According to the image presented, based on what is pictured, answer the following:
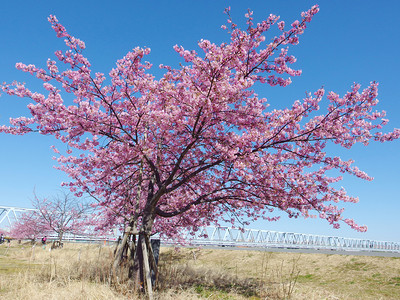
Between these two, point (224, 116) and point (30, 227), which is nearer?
point (224, 116)

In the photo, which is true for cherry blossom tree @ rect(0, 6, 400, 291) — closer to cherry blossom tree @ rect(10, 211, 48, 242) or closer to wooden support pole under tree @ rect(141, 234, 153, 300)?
wooden support pole under tree @ rect(141, 234, 153, 300)

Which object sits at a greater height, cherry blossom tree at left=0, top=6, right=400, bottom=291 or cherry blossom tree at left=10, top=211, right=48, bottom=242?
cherry blossom tree at left=0, top=6, right=400, bottom=291

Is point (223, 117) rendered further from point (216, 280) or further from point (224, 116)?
point (216, 280)

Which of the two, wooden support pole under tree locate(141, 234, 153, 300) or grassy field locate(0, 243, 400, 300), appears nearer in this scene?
wooden support pole under tree locate(141, 234, 153, 300)

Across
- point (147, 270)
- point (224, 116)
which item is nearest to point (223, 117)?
point (224, 116)

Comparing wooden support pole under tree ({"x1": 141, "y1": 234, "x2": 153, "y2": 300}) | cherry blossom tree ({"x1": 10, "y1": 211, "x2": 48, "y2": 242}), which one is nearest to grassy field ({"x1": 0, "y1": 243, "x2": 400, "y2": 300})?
wooden support pole under tree ({"x1": 141, "y1": 234, "x2": 153, "y2": 300})

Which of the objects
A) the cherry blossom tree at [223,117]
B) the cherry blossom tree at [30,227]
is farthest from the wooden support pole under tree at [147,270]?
the cherry blossom tree at [30,227]

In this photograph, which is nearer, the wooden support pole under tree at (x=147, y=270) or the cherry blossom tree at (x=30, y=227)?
the wooden support pole under tree at (x=147, y=270)

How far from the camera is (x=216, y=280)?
34.3 feet

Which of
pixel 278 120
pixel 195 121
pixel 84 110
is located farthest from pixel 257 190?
pixel 84 110

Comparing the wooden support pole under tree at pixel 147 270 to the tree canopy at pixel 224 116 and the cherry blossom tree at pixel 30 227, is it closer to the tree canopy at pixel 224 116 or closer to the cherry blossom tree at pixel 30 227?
the tree canopy at pixel 224 116

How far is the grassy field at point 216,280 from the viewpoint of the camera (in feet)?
23.1

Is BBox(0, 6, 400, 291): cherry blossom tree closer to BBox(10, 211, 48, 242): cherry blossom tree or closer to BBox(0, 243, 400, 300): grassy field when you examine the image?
BBox(0, 243, 400, 300): grassy field

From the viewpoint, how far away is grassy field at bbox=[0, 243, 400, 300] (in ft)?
23.1
